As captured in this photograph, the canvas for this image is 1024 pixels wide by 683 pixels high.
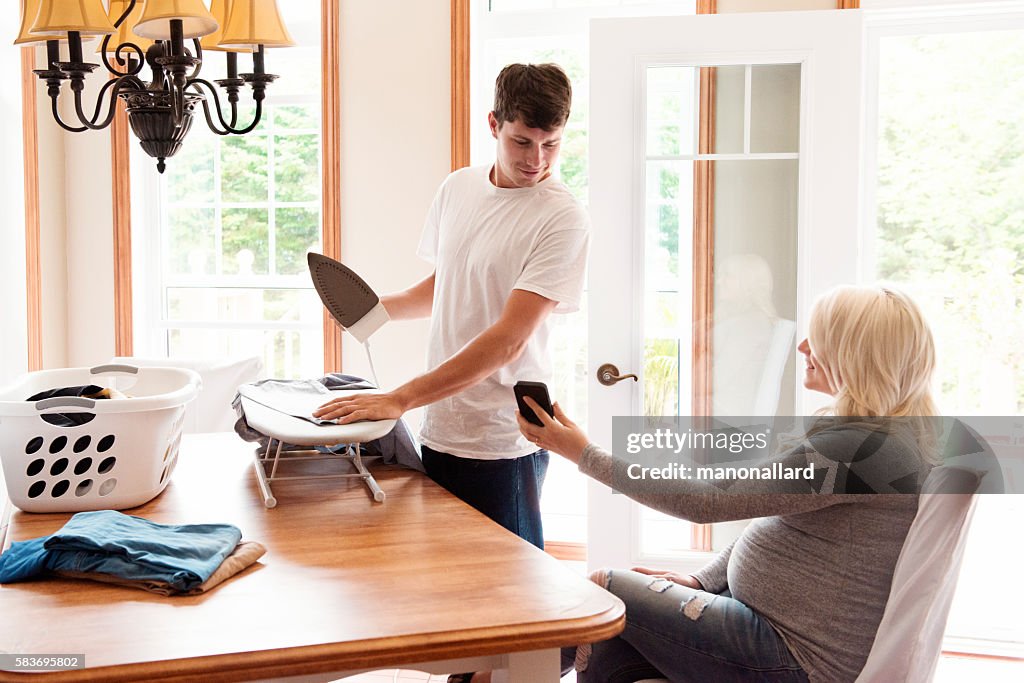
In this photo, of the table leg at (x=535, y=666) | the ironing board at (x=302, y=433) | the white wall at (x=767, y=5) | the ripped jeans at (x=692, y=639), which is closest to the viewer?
the table leg at (x=535, y=666)

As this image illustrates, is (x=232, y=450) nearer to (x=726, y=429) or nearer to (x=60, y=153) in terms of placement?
(x=726, y=429)

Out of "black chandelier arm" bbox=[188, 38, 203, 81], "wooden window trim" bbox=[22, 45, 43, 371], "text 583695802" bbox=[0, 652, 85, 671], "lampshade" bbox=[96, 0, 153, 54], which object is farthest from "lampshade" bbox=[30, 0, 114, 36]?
"wooden window trim" bbox=[22, 45, 43, 371]

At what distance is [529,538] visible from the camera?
189cm

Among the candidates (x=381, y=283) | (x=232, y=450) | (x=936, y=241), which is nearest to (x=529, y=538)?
(x=232, y=450)

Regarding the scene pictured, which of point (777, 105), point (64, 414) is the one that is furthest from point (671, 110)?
point (64, 414)

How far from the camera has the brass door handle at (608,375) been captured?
267cm

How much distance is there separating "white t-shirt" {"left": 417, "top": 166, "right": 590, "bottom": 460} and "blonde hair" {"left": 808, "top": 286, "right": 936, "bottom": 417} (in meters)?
0.58

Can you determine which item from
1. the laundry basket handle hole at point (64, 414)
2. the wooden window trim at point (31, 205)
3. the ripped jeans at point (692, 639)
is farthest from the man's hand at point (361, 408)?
the wooden window trim at point (31, 205)

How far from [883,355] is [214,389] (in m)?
1.91

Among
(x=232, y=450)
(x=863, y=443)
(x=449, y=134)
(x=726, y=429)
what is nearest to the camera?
(x=863, y=443)

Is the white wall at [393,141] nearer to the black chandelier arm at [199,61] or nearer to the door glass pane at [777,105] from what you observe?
the door glass pane at [777,105]

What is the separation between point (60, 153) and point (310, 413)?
245 centimetres

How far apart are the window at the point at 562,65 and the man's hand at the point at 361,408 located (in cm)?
137

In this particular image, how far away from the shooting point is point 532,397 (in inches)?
64.7
